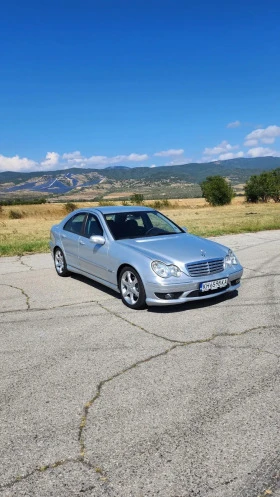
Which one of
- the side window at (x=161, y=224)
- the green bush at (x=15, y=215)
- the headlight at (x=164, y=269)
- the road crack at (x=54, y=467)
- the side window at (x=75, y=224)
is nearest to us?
the road crack at (x=54, y=467)

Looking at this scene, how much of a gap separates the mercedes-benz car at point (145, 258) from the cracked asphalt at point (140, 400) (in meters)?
0.31

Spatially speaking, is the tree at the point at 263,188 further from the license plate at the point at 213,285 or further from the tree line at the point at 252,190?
the license plate at the point at 213,285

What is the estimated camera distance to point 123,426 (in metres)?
3.19

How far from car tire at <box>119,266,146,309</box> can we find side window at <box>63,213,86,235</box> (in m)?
1.88

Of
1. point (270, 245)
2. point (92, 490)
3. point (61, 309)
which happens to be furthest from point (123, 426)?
point (270, 245)

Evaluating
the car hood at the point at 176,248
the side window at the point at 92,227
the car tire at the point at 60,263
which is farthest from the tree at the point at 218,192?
the car hood at the point at 176,248

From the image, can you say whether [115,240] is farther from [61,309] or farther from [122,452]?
[122,452]

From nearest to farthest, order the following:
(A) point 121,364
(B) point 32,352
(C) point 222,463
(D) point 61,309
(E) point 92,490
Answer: (E) point 92,490 < (C) point 222,463 < (A) point 121,364 < (B) point 32,352 < (D) point 61,309

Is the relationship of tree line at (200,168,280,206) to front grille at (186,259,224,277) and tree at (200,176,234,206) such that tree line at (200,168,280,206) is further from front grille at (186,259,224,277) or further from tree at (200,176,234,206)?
front grille at (186,259,224,277)

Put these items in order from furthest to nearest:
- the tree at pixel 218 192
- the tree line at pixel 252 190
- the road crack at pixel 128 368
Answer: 1. the tree at pixel 218 192
2. the tree line at pixel 252 190
3. the road crack at pixel 128 368

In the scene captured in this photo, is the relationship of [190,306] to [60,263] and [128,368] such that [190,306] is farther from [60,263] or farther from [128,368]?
[60,263]

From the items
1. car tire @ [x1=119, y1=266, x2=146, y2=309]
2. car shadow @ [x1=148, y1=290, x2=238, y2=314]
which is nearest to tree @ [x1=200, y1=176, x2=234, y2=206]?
car shadow @ [x1=148, y1=290, x2=238, y2=314]

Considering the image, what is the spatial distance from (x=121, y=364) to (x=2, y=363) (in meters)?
1.26

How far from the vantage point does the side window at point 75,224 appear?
8000 mm
